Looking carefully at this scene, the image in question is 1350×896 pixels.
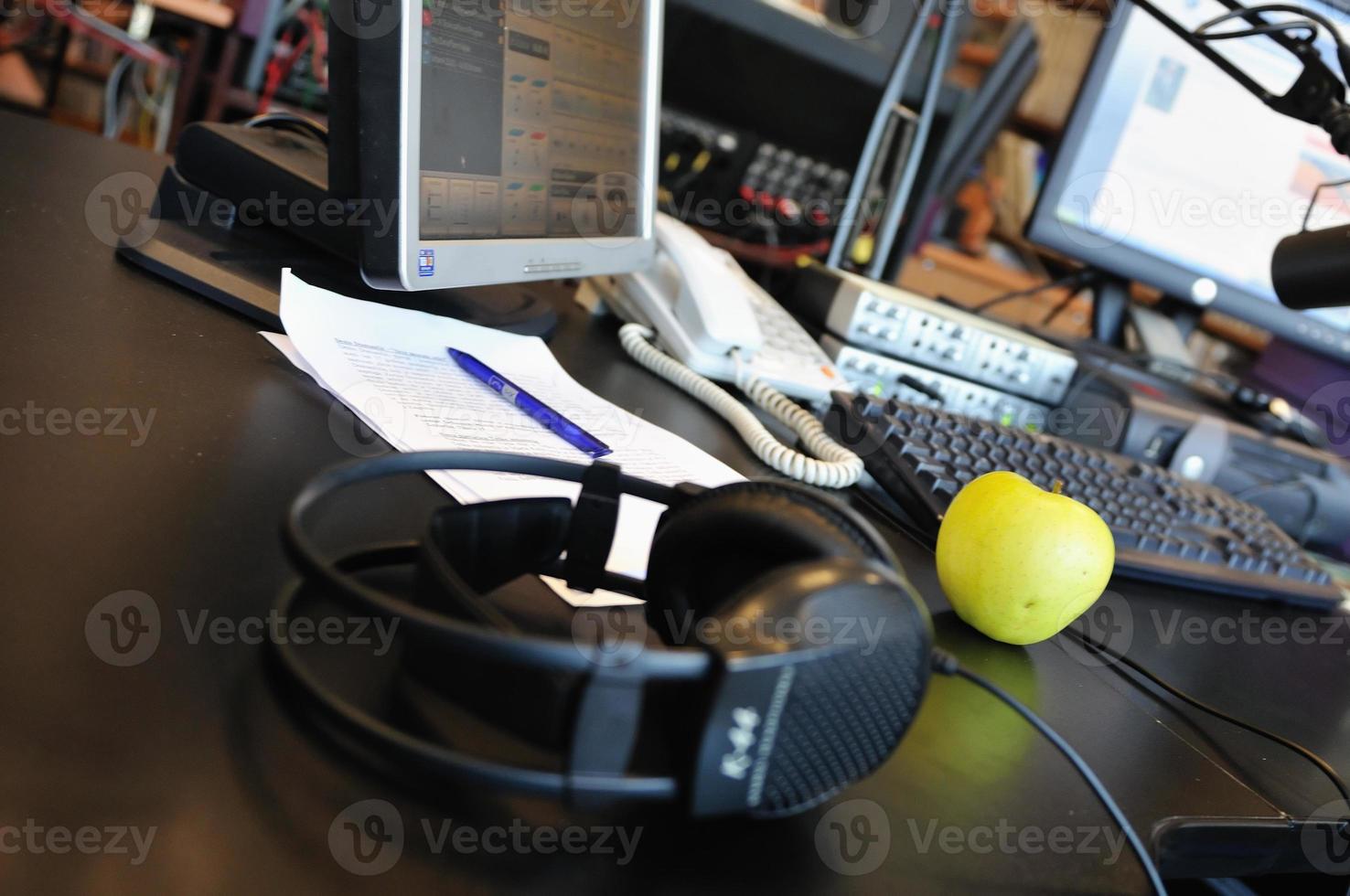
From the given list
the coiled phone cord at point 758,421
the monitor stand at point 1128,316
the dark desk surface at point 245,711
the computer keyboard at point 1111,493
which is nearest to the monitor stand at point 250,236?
the dark desk surface at point 245,711

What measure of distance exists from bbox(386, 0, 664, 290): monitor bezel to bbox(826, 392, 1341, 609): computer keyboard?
10.3 inches

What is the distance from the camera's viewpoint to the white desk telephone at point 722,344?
0.85m

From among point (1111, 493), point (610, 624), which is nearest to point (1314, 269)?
point (1111, 493)

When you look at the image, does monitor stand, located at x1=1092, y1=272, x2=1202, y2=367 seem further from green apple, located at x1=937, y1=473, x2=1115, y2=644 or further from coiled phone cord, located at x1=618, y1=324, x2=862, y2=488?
green apple, located at x1=937, y1=473, x2=1115, y2=644

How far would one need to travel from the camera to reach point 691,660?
29 cm

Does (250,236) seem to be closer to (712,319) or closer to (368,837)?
(712,319)

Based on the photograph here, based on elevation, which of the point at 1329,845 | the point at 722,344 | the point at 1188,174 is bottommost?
the point at 1329,845

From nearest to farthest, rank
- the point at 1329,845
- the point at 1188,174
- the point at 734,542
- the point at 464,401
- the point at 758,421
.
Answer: the point at 734,542 → the point at 1329,845 → the point at 464,401 → the point at 758,421 → the point at 1188,174

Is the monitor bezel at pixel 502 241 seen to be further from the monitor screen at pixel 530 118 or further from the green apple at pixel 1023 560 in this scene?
Answer: the green apple at pixel 1023 560

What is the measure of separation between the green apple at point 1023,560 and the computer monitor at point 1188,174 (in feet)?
3.08

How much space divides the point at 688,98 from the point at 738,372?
685 mm

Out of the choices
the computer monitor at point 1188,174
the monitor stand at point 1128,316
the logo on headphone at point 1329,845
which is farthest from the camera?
the monitor stand at point 1128,316

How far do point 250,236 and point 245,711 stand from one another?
0.60 metres

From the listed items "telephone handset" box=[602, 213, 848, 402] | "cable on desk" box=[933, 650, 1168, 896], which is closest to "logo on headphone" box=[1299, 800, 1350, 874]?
"cable on desk" box=[933, 650, 1168, 896]
